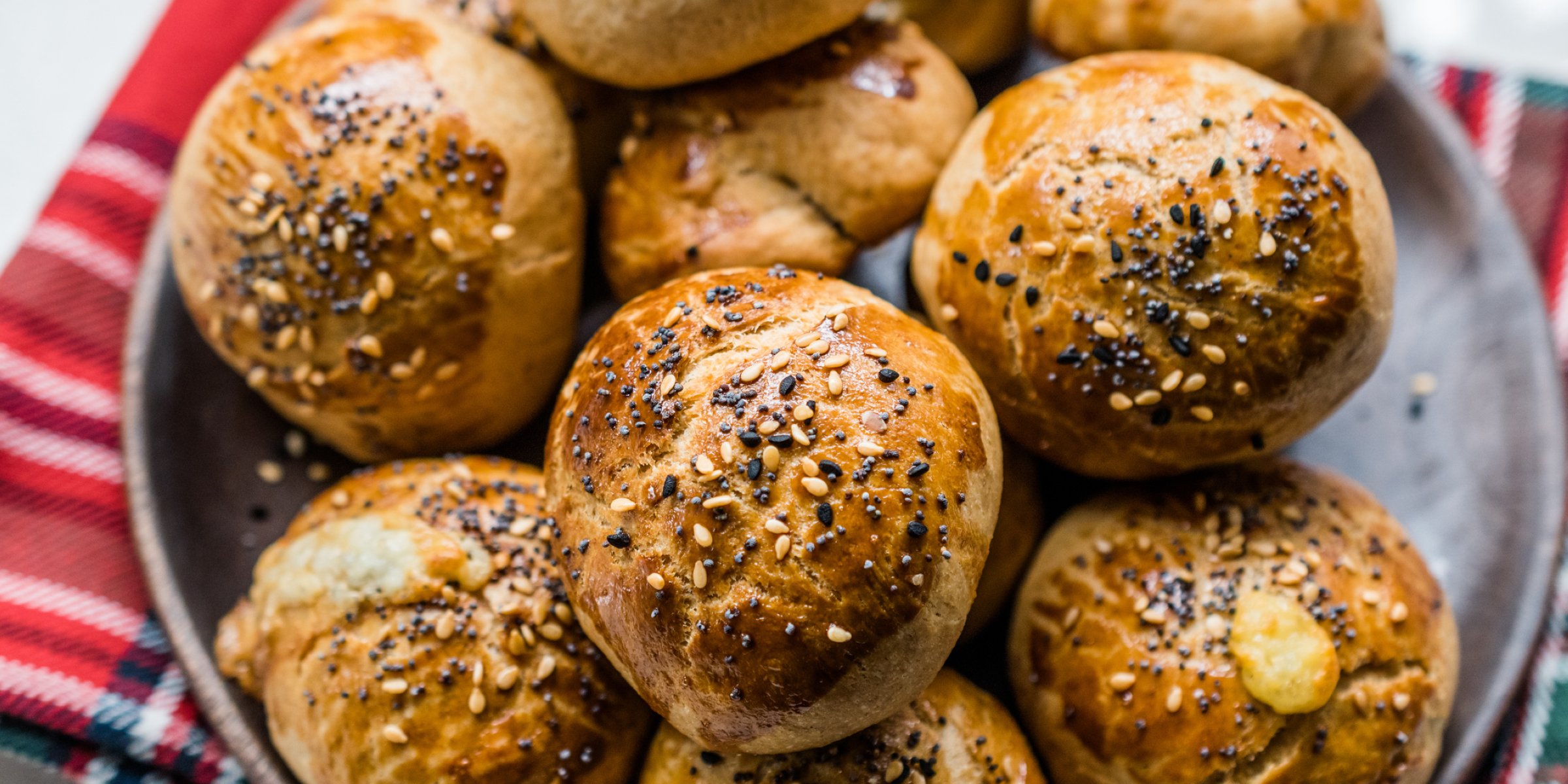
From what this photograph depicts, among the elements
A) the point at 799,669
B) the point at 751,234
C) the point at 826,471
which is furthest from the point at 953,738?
the point at 751,234

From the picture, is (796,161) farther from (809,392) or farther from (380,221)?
(380,221)

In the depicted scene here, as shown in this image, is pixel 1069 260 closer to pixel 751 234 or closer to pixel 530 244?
pixel 751 234

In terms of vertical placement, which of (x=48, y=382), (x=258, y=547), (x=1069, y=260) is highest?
(x=1069, y=260)

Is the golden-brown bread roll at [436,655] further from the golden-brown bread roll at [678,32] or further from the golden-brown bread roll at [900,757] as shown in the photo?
the golden-brown bread roll at [678,32]

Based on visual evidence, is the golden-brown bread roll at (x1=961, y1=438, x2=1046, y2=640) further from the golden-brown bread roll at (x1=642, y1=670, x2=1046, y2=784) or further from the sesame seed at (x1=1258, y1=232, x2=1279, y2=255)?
the sesame seed at (x1=1258, y1=232, x2=1279, y2=255)

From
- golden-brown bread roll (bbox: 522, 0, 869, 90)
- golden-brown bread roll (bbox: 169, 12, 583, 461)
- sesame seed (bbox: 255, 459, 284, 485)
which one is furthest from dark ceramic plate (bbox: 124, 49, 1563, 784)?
golden-brown bread roll (bbox: 522, 0, 869, 90)

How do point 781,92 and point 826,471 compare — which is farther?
point 781,92

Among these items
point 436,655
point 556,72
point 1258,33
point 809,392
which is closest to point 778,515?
point 809,392

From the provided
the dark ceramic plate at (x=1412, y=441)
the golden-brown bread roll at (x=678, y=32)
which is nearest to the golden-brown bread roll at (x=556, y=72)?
the golden-brown bread roll at (x=678, y=32)
